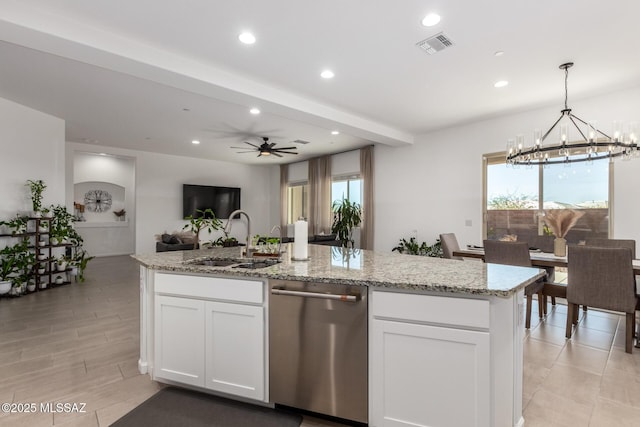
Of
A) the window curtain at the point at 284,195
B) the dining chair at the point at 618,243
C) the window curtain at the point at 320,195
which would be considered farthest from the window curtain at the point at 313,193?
the dining chair at the point at 618,243

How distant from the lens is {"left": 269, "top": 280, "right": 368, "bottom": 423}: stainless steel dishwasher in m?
1.75

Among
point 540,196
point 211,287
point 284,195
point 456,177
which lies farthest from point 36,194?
point 540,196

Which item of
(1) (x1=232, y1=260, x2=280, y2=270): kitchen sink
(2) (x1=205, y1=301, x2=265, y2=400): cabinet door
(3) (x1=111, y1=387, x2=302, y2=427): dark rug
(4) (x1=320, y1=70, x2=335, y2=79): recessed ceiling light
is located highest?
(4) (x1=320, y1=70, x2=335, y2=79): recessed ceiling light

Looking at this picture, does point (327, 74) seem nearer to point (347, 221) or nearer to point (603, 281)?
point (603, 281)

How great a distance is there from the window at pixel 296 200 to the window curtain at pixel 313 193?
0.69 meters

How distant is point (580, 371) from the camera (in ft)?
8.19

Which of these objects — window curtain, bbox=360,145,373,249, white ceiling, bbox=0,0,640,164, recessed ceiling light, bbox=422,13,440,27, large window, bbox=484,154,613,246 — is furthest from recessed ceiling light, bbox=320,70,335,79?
window curtain, bbox=360,145,373,249

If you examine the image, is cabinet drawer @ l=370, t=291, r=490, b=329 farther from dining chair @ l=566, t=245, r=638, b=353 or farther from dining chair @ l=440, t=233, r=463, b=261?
dining chair @ l=440, t=233, r=463, b=261

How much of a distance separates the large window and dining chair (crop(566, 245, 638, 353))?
1323mm

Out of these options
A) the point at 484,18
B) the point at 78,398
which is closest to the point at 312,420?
the point at 78,398

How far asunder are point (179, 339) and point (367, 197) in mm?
5697

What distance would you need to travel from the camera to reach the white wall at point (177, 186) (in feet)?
27.3

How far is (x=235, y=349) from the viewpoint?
79.5 inches

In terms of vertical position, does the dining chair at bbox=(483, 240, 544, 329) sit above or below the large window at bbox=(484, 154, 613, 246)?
below
